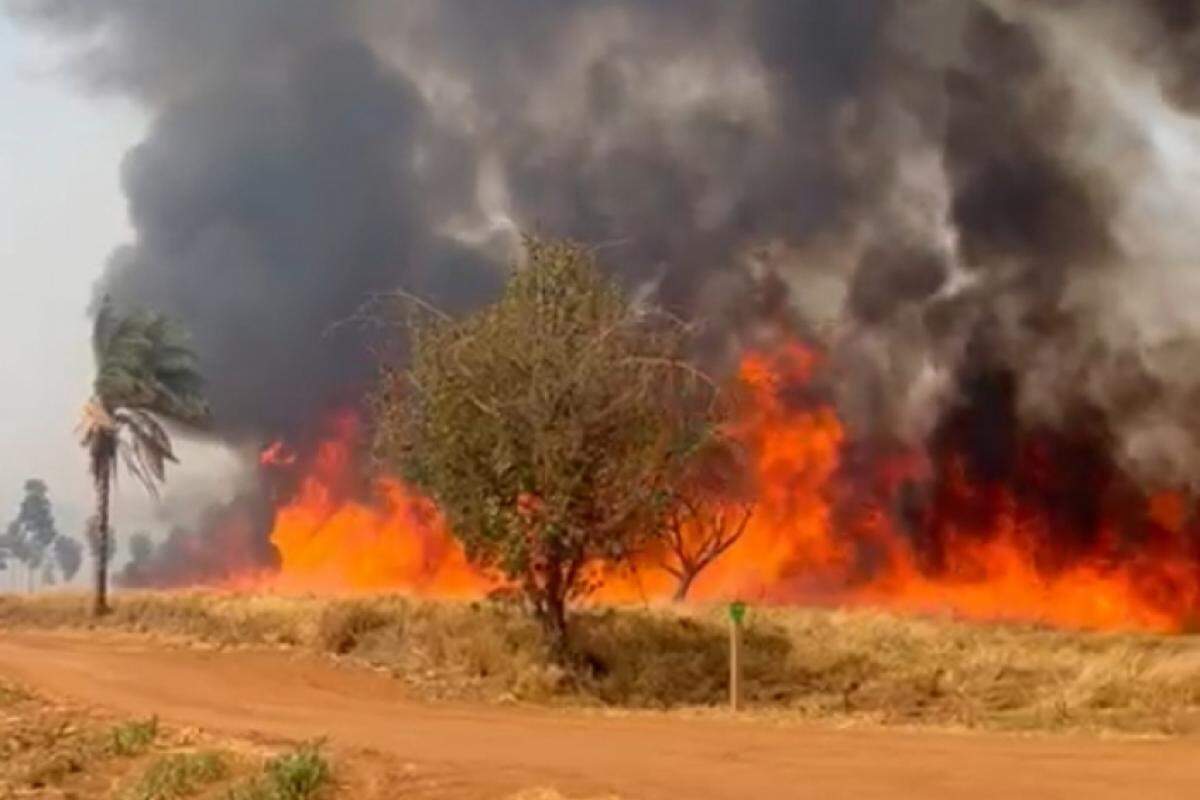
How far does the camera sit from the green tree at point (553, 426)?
91.6ft

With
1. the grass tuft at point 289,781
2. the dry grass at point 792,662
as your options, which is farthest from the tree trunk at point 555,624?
the grass tuft at point 289,781

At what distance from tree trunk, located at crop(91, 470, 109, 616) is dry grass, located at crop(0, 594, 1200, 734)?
16883 millimetres

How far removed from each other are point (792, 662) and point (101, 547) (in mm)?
27405

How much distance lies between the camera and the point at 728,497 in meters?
47.8

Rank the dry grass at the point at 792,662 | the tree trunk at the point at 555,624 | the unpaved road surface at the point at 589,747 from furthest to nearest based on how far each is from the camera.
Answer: the tree trunk at the point at 555,624 → the dry grass at the point at 792,662 → the unpaved road surface at the point at 589,747

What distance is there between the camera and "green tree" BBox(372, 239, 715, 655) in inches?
1099

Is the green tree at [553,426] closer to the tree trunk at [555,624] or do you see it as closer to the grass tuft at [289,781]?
the tree trunk at [555,624]

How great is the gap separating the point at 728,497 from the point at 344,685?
2304 centimetres

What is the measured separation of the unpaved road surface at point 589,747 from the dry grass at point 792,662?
7.36 ft

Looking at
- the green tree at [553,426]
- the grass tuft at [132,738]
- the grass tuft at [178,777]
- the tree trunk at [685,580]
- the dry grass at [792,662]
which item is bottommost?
the grass tuft at [178,777]

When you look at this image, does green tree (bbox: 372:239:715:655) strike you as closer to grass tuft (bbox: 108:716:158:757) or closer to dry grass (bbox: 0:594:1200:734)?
dry grass (bbox: 0:594:1200:734)

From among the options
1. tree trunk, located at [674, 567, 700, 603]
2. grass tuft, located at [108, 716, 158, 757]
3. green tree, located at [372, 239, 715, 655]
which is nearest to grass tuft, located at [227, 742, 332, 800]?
grass tuft, located at [108, 716, 158, 757]

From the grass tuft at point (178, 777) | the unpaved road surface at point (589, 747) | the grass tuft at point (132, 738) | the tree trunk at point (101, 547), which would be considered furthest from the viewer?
the tree trunk at point (101, 547)

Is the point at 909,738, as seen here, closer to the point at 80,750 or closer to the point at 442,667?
the point at 80,750
